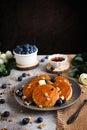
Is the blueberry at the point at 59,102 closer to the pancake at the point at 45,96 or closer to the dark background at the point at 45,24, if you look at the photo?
the pancake at the point at 45,96

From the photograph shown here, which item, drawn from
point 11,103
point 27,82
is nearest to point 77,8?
point 27,82

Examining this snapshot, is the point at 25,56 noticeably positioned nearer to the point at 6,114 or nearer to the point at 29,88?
the point at 29,88

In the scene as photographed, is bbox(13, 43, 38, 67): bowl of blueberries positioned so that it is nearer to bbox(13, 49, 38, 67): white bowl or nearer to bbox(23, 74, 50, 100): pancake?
bbox(13, 49, 38, 67): white bowl

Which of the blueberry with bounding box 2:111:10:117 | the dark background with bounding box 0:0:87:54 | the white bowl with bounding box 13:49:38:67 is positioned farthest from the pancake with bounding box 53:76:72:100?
the dark background with bounding box 0:0:87:54

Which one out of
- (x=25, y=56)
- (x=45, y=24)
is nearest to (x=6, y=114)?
(x=25, y=56)

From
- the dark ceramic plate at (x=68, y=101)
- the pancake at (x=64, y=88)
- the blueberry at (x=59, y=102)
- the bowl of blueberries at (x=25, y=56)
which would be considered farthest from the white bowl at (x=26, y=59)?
the blueberry at (x=59, y=102)

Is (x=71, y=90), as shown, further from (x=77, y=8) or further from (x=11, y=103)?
(x=77, y=8)

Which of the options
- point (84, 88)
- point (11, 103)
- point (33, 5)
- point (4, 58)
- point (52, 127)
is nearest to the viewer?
point (52, 127)
